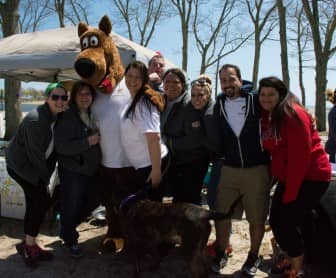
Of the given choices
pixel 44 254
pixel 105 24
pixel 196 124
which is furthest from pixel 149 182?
pixel 105 24

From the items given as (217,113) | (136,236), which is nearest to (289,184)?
(217,113)

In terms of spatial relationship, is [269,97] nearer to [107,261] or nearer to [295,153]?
[295,153]

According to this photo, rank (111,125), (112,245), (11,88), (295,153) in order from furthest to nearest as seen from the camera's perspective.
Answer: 1. (11,88)
2. (112,245)
3. (111,125)
4. (295,153)

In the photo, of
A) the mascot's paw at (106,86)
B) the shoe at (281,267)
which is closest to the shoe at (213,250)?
the shoe at (281,267)

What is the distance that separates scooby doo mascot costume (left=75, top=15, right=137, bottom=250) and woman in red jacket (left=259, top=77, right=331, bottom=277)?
1.23 m

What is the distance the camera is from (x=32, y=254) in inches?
125

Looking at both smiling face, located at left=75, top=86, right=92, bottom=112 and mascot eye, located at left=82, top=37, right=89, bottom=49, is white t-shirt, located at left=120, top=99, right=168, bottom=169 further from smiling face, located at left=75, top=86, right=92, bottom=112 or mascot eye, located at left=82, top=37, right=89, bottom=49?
mascot eye, located at left=82, top=37, right=89, bottom=49

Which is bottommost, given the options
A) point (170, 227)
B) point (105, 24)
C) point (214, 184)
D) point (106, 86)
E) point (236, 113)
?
point (170, 227)

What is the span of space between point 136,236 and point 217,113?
4.22 feet

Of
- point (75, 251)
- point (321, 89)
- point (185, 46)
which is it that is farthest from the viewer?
point (185, 46)

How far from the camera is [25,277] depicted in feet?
9.77

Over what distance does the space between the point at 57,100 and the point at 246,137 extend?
1.71m

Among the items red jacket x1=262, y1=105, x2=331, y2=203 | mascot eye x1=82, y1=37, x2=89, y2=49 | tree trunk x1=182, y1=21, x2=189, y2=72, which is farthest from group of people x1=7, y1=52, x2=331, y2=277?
tree trunk x1=182, y1=21, x2=189, y2=72

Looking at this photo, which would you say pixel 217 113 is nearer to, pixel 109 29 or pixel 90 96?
pixel 90 96
